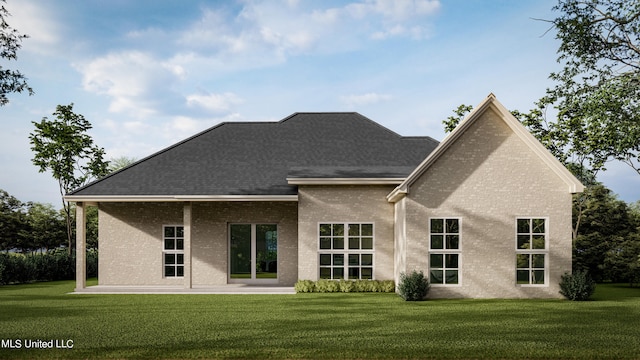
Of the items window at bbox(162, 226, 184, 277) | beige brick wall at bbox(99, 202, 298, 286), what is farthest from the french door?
window at bbox(162, 226, 184, 277)

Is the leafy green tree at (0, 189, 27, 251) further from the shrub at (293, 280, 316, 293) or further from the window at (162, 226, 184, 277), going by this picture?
the shrub at (293, 280, 316, 293)

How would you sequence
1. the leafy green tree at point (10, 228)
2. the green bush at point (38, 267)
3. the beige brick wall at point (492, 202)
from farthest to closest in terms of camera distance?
the leafy green tree at point (10, 228) < the green bush at point (38, 267) < the beige brick wall at point (492, 202)

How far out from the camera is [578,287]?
1650 centimetres

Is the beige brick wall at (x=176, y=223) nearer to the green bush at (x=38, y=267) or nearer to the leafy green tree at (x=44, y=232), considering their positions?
the green bush at (x=38, y=267)

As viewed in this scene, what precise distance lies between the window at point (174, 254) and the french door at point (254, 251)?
2.13m

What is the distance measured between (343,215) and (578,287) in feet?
27.6

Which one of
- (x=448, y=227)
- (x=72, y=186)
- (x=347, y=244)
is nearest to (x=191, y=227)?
(x=347, y=244)

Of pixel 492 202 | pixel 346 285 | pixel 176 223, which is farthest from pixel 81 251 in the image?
pixel 492 202

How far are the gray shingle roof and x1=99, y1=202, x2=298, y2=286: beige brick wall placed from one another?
4.30 ft

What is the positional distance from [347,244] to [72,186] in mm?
23729

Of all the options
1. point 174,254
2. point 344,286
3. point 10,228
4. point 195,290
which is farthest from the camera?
point 10,228

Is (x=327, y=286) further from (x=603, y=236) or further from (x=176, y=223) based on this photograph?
(x=603, y=236)

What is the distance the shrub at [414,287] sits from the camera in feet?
53.5

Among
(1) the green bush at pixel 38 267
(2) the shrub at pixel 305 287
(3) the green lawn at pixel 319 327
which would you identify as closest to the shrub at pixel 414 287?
(3) the green lawn at pixel 319 327
